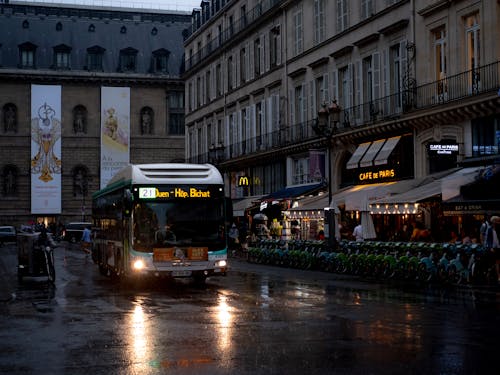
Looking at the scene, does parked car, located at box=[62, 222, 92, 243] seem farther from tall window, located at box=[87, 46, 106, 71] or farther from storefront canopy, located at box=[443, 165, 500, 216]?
storefront canopy, located at box=[443, 165, 500, 216]

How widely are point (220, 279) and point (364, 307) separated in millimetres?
9508

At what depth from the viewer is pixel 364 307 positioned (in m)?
16.3

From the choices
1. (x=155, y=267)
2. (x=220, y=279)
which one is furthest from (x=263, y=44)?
(x=155, y=267)

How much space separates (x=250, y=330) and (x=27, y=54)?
238 feet

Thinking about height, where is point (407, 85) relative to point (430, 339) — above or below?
above

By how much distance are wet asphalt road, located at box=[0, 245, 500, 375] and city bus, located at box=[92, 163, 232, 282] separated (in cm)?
67

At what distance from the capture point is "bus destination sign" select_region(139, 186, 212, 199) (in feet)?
70.5

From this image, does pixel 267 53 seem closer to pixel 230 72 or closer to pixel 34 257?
pixel 230 72

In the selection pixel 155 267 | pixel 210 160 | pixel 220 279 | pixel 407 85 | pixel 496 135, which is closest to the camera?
pixel 155 267

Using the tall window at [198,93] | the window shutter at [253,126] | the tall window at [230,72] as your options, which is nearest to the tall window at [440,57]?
the window shutter at [253,126]

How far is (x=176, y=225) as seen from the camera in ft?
70.2

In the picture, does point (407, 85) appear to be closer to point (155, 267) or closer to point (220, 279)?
point (220, 279)

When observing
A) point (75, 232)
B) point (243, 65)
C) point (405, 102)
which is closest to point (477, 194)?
point (405, 102)

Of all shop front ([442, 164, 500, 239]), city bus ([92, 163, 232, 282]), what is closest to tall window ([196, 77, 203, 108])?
shop front ([442, 164, 500, 239])
